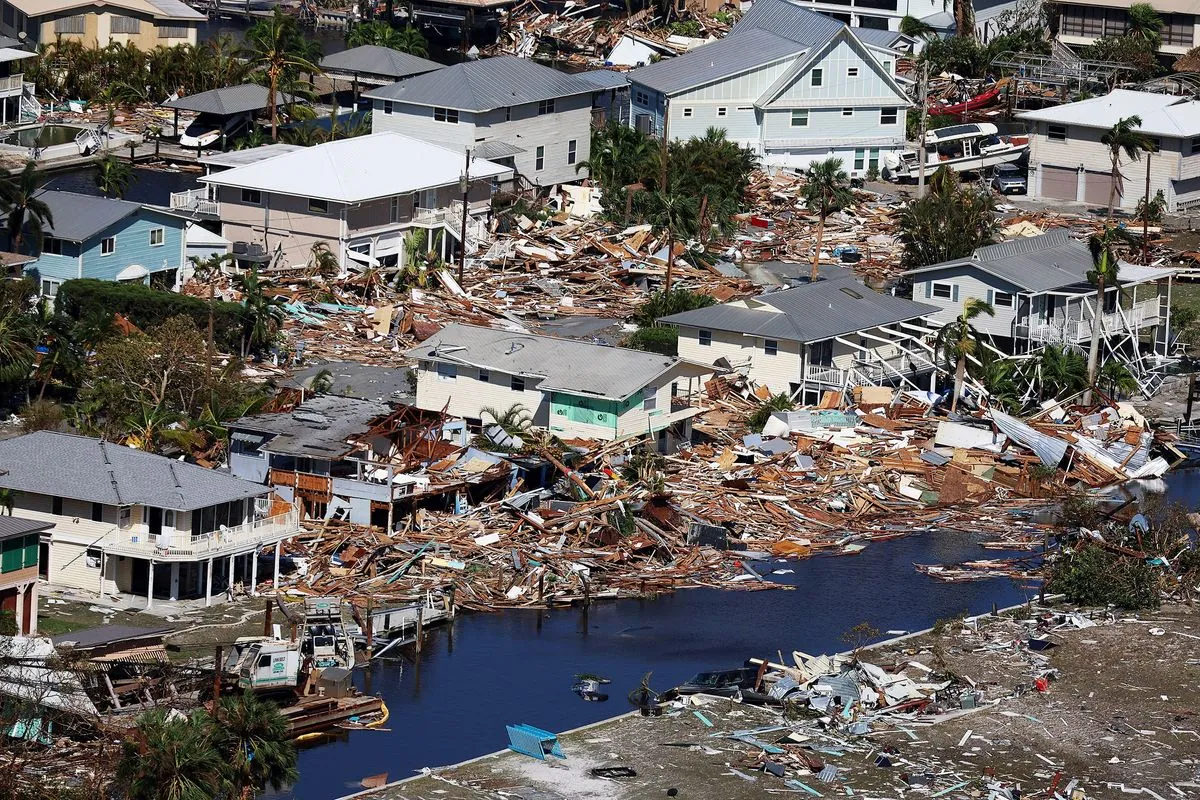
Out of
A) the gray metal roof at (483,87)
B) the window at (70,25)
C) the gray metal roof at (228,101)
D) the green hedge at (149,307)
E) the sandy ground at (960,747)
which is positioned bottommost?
the sandy ground at (960,747)

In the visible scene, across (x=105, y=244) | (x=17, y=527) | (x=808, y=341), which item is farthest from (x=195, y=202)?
(x=17, y=527)

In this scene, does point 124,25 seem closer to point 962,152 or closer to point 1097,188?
point 962,152

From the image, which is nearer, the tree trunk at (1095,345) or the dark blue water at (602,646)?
the dark blue water at (602,646)

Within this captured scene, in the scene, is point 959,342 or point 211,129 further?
point 211,129

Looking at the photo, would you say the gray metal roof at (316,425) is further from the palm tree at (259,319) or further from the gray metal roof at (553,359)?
the palm tree at (259,319)

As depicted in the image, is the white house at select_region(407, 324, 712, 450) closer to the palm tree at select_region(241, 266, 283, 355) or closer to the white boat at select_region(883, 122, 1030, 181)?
the palm tree at select_region(241, 266, 283, 355)

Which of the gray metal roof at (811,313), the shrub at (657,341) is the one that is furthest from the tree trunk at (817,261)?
the shrub at (657,341)

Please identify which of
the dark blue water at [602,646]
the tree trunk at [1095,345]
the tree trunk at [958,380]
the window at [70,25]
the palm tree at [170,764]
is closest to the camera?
the palm tree at [170,764]
